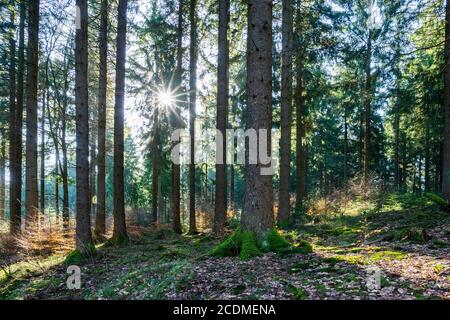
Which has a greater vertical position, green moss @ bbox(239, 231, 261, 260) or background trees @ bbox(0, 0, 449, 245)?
background trees @ bbox(0, 0, 449, 245)

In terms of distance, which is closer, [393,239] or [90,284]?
[90,284]

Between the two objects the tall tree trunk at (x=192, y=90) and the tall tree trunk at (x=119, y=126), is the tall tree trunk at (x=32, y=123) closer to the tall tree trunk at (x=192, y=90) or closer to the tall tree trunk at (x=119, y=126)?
the tall tree trunk at (x=119, y=126)

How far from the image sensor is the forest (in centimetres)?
538

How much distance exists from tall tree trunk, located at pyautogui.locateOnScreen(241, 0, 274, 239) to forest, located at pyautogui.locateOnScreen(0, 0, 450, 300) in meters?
0.03

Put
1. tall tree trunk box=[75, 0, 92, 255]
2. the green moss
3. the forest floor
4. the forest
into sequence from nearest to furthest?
the forest floor, the forest, the green moss, tall tree trunk box=[75, 0, 92, 255]

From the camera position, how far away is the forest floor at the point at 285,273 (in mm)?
4316

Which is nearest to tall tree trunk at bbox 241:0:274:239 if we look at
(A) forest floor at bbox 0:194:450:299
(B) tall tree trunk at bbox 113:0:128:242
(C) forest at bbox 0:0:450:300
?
(C) forest at bbox 0:0:450:300

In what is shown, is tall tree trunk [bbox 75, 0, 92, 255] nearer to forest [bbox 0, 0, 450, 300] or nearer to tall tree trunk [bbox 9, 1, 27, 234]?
forest [bbox 0, 0, 450, 300]

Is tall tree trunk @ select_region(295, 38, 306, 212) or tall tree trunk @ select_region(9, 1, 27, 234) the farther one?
tall tree trunk @ select_region(295, 38, 306, 212)

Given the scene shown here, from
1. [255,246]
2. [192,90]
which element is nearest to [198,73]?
[192,90]
